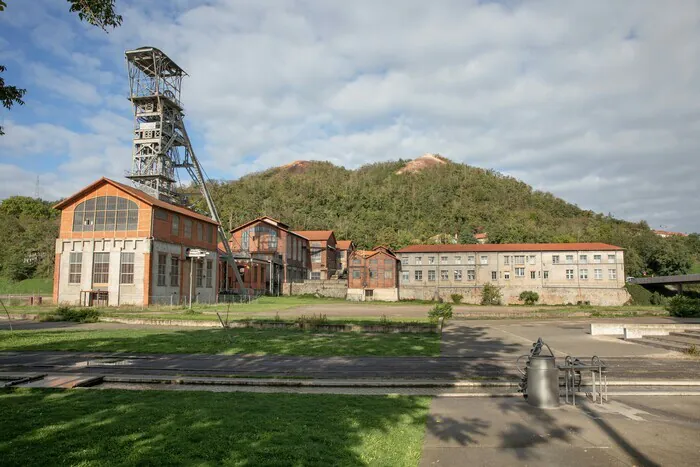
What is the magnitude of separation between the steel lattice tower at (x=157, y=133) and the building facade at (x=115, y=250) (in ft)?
53.3

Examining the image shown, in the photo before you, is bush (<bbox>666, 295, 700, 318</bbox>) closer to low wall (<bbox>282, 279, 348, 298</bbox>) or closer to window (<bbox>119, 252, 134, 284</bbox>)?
low wall (<bbox>282, 279, 348, 298</bbox>)

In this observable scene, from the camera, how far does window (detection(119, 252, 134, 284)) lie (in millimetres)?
44625

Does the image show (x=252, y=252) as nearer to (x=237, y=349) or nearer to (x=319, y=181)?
(x=237, y=349)

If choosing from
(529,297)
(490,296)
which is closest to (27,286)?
(490,296)

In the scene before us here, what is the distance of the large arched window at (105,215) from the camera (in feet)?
151

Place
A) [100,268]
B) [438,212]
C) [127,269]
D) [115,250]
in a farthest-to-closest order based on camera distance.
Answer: [438,212]
[100,268]
[115,250]
[127,269]

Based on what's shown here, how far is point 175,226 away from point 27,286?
4059cm

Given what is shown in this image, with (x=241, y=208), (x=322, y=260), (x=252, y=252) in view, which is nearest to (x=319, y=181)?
(x=241, y=208)

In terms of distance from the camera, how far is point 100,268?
45500 millimetres

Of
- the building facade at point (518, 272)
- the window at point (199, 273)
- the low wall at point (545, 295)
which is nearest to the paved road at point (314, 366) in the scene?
the window at point (199, 273)

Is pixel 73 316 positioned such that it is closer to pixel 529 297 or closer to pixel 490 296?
pixel 490 296

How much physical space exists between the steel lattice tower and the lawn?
44947 millimetres

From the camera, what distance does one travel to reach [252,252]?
242 feet

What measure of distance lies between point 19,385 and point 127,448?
18.3 ft
